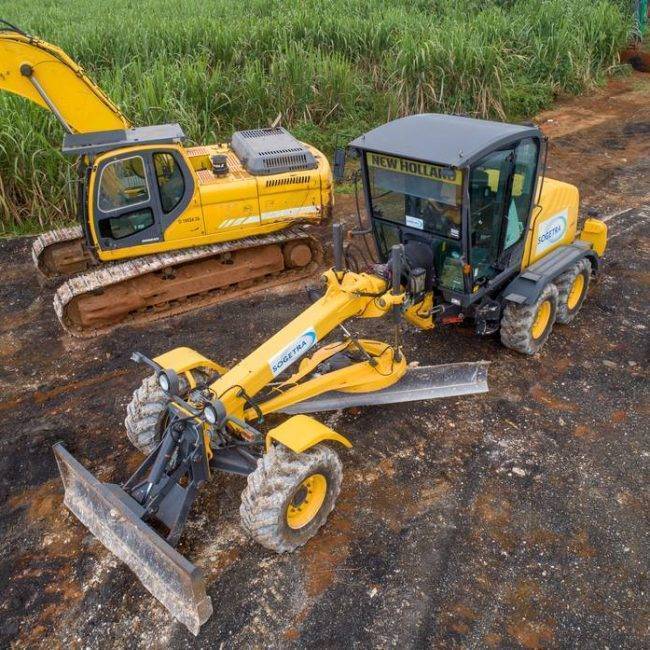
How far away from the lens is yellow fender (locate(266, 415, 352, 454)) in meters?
4.19

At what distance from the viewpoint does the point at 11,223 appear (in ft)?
31.2

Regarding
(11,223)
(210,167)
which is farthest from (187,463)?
(11,223)

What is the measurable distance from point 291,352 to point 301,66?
8.50 metres

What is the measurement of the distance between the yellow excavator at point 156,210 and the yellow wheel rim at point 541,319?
3252mm

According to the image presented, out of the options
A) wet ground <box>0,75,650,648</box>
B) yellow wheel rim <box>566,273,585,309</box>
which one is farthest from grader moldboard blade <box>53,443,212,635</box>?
yellow wheel rim <box>566,273,585,309</box>

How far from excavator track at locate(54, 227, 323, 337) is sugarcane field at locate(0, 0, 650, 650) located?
32 millimetres

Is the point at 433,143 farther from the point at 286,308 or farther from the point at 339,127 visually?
the point at 339,127

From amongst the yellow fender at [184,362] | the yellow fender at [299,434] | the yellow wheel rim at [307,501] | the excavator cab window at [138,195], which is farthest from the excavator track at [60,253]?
the yellow wheel rim at [307,501]

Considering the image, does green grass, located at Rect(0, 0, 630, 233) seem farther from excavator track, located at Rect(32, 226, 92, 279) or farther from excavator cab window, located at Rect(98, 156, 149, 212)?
excavator cab window, located at Rect(98, 156, 149, 212)

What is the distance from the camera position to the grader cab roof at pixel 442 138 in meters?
4.98

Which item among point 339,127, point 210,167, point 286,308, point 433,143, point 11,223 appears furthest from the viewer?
point 339,127

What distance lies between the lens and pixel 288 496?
4105mm

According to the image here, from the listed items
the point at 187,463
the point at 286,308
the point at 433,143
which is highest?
the point at 433,143

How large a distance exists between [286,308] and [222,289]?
3.34ft
